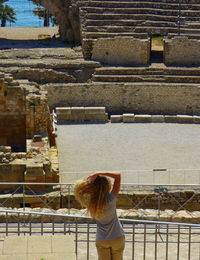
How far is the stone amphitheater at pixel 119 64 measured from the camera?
27.7 meters

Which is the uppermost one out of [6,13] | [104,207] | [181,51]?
[104,207]

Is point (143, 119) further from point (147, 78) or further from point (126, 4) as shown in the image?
point (126, 4)

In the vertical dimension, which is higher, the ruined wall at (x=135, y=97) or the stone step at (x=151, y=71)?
the stone step at (x=151, y=71)

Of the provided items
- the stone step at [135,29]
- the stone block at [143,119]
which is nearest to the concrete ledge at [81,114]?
the stone block at [143,119]

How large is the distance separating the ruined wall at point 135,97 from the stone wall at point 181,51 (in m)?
3.00

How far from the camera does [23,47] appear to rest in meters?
33.9

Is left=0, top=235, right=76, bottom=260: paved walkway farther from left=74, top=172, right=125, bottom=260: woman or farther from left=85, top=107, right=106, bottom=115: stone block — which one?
left=85, top=107, right=106, bottom=115: stone block

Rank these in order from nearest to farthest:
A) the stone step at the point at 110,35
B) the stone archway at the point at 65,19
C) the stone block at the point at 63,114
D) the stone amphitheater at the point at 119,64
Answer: the stone block at the point at 63,114, the stone amphitheater at the point at 119,64, the stone step at the point at 110,35, the stone archway at the point at 65,19

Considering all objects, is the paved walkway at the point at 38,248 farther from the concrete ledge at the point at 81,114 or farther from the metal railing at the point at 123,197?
the concrete ledge at the point at 81,114

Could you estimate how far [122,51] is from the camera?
99.5 ft

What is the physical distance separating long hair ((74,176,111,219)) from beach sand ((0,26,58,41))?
30639 millimetres

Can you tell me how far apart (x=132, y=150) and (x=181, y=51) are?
9894mm

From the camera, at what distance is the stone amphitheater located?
27.7m

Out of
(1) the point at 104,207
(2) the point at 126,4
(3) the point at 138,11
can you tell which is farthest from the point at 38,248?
(2) the point at 126,4
